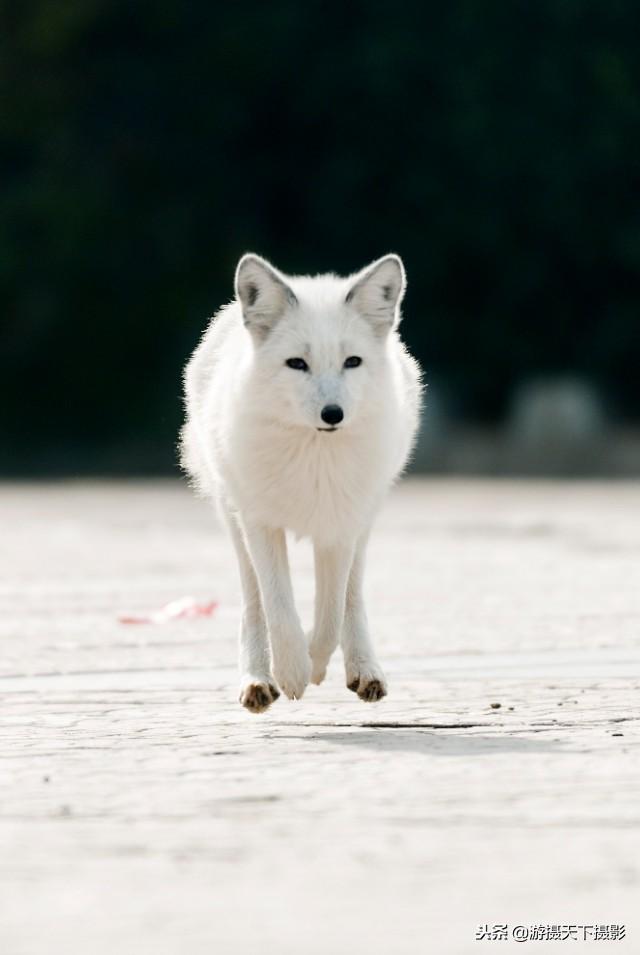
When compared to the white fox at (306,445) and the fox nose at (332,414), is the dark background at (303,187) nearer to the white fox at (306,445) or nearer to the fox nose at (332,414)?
the white fox at (306,445)

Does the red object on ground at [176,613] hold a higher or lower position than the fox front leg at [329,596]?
lower

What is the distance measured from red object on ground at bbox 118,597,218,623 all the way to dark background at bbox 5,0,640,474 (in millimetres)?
17503

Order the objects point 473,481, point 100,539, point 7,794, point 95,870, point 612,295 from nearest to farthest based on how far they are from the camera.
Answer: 1. point 95,870
2. point 7,794
3. point 100,539
4. point 473,481
5. point 612,295

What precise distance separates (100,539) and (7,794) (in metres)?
9.68

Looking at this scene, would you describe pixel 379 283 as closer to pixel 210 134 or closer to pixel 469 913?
pixel 469 913

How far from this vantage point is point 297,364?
6.93m

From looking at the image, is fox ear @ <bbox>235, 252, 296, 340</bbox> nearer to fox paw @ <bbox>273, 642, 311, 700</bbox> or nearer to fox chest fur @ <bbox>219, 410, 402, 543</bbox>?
fox chest fur @ <bbox>219, 410, 402, 543</bbox>

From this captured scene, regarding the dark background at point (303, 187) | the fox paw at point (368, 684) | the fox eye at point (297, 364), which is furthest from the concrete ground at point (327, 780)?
the dark background at point (303, 187)

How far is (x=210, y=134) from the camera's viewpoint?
30625 millimetres

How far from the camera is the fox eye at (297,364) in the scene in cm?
692

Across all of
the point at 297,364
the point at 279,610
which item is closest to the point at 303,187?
the point at 297,364

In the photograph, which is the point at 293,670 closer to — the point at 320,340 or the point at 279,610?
the point at 279,610

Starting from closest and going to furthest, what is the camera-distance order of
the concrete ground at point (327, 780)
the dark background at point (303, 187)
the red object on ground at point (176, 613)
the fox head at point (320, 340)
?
the concrete ground at point (327, 780) → the fox head at point (320, 340) → the red object on ground at point (176, 613) → the dark background at point (303, 187)

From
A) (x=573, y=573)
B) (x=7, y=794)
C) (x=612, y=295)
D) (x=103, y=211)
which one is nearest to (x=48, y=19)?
(x=103, y=211)
